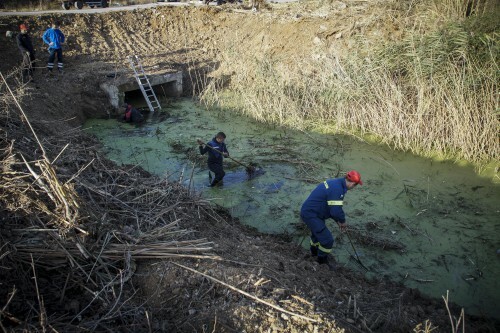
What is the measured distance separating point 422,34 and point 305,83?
10.8 feet

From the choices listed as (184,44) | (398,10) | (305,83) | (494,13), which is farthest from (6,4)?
(494,13)

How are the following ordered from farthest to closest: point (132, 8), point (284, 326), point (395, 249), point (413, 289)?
point (132, 8) < point (395, 249) < point (413, 289) < point (284, 326)

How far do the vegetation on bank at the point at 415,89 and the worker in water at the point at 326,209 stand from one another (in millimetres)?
4502

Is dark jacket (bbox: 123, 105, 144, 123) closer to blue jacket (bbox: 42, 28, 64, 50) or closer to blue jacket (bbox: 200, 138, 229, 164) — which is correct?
blue jacket (bbox: 42, 28, 64, 50)

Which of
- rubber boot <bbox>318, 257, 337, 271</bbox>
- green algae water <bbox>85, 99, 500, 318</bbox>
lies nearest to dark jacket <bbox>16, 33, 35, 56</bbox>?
green algae water <bbox>85, 99, 500, 318</bbox>

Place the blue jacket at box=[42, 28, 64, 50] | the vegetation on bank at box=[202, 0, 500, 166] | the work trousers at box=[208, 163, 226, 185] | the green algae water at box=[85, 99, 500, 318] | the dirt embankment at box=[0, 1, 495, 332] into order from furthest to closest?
the blue jacket at box=[42, 28, 64, 50] → the vegetation on bank at box=[202, 0, 500, 166] → the work trousers at box=[208, 163, 226, 185] → the green algae water at box=[85, 99, 500, 318] → the dirt embankment at box=[0, 1, 495, 332]

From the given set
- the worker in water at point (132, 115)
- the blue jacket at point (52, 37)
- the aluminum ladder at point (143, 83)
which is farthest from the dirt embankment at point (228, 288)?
the aluminum ladder at point (143, 83)

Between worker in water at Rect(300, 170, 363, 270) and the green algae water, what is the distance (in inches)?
24.4

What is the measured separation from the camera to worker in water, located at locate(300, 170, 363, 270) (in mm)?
4845

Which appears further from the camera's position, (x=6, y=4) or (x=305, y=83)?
(x=6, y=4)

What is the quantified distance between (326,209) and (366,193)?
2.42 meters

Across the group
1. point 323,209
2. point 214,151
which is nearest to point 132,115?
point 214,151

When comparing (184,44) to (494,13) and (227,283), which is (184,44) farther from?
(227,283)

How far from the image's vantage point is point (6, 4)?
55.4ft
